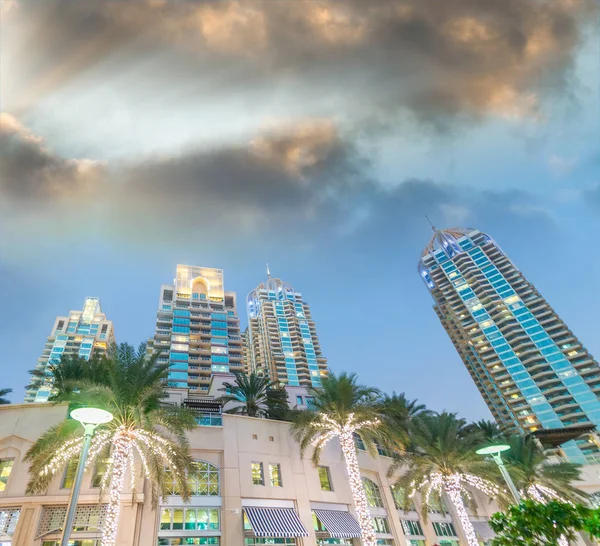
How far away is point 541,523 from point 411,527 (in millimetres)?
26115

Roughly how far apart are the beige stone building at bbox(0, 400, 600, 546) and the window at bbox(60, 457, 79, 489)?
0.05 meters

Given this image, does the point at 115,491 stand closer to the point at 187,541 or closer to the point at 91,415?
the point at 187,541

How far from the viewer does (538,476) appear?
102ft

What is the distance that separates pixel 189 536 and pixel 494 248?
14021 cm

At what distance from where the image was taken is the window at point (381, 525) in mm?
27342

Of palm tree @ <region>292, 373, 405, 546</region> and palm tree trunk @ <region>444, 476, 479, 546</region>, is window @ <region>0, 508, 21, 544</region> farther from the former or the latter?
palm tree trunk @ <region>444, 476, 479, 546</region>

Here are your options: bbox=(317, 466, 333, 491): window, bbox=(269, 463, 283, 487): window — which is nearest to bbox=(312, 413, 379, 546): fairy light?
bbox=(317, 466, 333, 491): window

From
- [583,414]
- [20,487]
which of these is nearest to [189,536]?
[20,487]

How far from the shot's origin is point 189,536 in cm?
2120

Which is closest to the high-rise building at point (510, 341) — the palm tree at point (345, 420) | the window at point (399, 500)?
the window at point (399, 500)

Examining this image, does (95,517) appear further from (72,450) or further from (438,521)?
(438,521)

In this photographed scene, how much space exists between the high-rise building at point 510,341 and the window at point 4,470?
312ft

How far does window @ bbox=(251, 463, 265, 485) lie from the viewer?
2475cm

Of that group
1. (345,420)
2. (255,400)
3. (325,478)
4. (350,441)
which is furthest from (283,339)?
(350,441)
